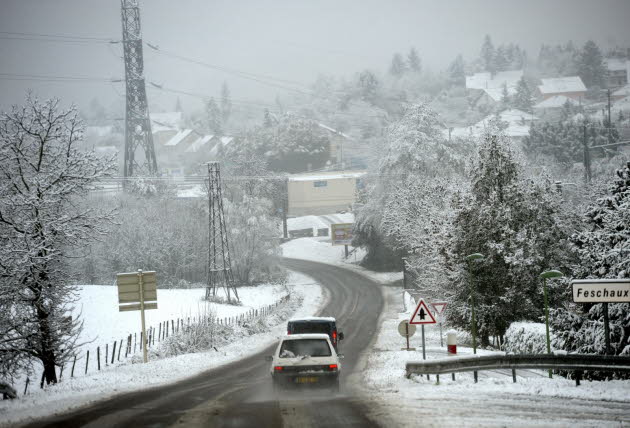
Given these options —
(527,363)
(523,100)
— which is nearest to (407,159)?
(527,363)

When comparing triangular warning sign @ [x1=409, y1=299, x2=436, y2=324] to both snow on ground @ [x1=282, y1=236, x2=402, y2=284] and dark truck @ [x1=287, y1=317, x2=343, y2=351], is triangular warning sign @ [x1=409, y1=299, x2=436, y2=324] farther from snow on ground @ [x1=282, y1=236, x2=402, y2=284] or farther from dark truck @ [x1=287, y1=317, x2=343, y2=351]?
snow on ground @ [x1=282, y1=236, x2=402, y2=284]

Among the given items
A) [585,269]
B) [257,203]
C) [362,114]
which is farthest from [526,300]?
[362,114]

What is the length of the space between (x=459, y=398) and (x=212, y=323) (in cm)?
2189

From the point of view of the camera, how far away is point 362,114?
583 feet

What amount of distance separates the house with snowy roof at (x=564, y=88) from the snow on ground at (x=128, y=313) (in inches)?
6029

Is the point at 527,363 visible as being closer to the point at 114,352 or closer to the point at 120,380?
the point at 120,380

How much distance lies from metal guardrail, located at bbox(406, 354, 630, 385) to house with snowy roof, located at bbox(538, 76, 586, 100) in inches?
7193

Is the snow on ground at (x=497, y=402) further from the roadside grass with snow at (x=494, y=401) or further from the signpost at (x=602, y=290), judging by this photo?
the signpost at (x=602, y=290)

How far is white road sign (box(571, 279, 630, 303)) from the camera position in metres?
14.1

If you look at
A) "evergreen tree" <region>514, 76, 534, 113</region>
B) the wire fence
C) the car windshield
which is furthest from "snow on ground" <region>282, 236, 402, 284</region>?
"evergreen tree" <region>514, 76, 534, 113</region>

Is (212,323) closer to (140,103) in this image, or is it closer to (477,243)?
(477,243)

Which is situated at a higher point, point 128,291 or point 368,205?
point 368,205

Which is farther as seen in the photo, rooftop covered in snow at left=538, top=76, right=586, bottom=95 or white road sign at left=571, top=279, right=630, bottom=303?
rooftop covered in snow at left=538, top=76, right=586, bottom=95

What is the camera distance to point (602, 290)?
46.9ft
